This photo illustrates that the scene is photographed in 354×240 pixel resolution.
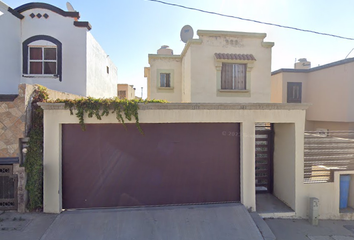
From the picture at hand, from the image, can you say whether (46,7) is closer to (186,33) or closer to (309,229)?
(186,33)

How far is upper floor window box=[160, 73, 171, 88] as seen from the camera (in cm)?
1271

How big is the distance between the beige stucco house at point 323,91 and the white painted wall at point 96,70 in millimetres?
11678

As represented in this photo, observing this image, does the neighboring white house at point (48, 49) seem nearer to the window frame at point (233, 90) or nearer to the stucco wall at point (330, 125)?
the window frame at point (233, 90)

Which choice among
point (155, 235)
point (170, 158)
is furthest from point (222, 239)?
point (170, 158)

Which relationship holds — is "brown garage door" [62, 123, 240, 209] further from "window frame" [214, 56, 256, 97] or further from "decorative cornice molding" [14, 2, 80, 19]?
"decorative cornice molding" [14, 2, 80, 19]

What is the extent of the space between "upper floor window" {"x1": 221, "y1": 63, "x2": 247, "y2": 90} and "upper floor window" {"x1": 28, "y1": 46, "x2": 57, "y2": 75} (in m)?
7.66

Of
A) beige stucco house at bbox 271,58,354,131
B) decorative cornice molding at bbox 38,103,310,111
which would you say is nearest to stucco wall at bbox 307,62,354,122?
beige stucco house at bbox 271,58,354,131

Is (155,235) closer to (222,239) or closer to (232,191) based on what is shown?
(222,239)

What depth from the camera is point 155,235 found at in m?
3.80

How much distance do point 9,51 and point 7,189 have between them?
5504 millimetres

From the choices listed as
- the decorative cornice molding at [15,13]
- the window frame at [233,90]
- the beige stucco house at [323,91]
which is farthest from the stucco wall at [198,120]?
the beige stucco house at [323,91]

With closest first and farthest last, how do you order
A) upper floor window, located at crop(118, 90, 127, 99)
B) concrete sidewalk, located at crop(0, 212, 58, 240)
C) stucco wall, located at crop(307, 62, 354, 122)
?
1. concrete sidewalk, located at crop(0, 212, 58, 240)
2. stucco wall, located at crop(307, 62, 354, 122)
3. upper floor window, located at crop(118, 90, 127, 99)

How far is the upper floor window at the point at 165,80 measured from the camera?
41.7ft

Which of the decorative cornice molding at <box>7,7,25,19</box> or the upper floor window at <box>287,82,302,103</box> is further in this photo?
the upper floor window at <box>287,82,302,103</box>
